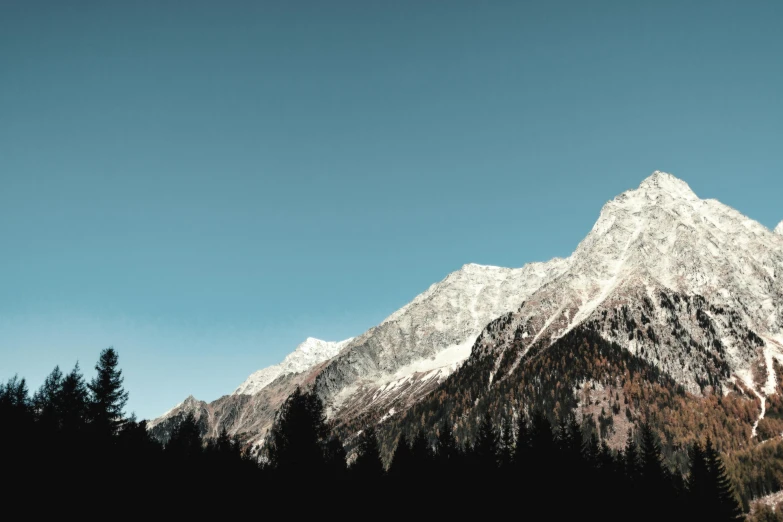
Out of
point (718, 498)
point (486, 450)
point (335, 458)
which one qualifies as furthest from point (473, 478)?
point (718, 498)

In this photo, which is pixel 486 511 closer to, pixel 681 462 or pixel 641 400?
pixel 681 462

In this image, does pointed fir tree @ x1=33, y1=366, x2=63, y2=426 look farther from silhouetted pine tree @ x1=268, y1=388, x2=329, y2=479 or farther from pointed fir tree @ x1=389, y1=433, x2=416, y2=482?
pointed fir tree @ x1=389, y1=433, x2=416, y2=482

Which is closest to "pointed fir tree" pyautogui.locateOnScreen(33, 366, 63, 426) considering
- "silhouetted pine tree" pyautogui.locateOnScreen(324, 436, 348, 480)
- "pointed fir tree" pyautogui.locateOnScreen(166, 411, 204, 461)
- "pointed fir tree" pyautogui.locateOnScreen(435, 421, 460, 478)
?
"pointed fir tree" pyautogui.locateOnScreen(166, 411, 204, 461)

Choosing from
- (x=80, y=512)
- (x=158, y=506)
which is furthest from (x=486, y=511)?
(x=80, y=512)

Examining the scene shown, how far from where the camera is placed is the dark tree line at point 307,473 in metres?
29.7

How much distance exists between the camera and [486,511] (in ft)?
173

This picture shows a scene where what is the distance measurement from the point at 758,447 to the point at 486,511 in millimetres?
165079

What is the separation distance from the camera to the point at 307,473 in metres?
42.1

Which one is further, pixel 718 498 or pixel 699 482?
pixel 699 482

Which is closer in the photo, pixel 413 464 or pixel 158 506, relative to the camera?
pixel 158 506

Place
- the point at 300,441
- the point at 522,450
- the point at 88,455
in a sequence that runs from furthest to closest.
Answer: the point at 522,450 → the point at 300,441 → the point at 88,455

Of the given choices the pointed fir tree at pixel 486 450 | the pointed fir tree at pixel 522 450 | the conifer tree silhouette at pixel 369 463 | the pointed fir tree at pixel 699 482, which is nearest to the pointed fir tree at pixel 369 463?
the conifer tree silhouette at pixel 369 463

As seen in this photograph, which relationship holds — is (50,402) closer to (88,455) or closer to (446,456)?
(88,455)

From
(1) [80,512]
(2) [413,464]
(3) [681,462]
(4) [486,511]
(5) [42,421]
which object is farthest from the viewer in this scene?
(3) [681,462]
